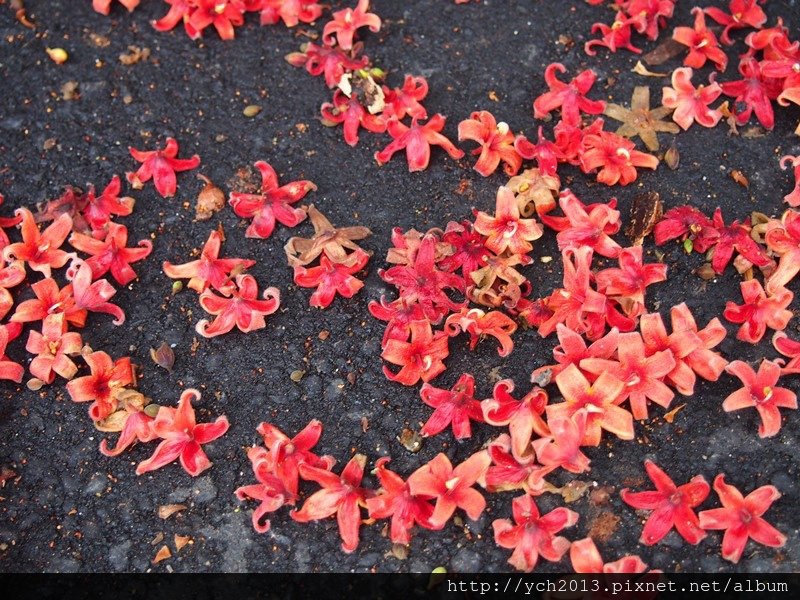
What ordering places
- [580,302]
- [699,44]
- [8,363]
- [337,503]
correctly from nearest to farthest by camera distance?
1. [337,503]
2. [580,302]
3. [8,363]
4. [699,44]

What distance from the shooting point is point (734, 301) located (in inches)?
116

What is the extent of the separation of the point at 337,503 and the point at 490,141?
4.98 ft

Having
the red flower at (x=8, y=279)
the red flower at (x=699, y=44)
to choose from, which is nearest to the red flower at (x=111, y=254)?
the red flower at (x=8, y=279)

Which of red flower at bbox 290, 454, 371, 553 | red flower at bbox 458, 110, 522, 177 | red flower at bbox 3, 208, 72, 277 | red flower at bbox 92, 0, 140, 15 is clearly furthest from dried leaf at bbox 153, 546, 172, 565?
red flower at bbox 92, 0, 140, 15

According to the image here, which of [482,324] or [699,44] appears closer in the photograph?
[482,324]

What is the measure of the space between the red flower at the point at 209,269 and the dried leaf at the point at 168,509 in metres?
0.79

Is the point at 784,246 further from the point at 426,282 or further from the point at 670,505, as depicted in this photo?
the point at 426,282

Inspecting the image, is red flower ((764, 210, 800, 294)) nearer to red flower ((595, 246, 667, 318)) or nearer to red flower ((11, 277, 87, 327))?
A: red flower ((595, 246, 667, 318))

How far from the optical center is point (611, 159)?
124 inches

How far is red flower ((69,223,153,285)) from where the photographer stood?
3.08 m

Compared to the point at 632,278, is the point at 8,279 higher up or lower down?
lower down

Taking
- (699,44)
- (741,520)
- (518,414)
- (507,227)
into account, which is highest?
(699,44)

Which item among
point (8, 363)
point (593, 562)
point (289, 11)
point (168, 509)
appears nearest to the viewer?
point (593, 562)

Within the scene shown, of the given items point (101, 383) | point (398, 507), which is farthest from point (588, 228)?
point (101, 383)
